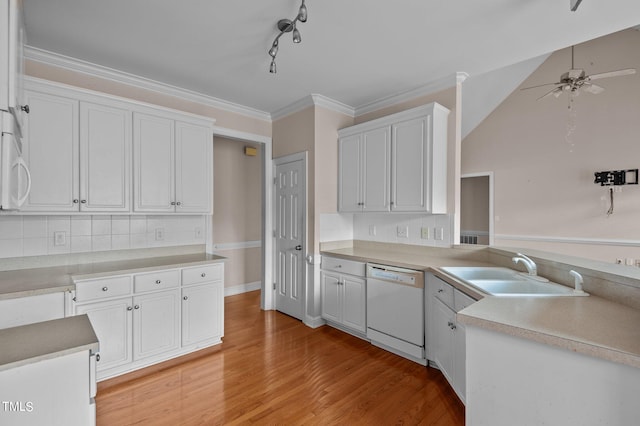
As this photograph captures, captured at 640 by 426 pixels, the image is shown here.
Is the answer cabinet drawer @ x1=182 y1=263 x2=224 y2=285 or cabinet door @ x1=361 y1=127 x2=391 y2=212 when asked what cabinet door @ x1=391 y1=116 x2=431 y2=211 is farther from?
cabinet drawer @ x1=182 y1=263 x2=224 y2=285

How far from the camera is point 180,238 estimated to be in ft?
10.4

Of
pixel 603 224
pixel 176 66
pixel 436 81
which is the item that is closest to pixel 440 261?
pixel 436 81

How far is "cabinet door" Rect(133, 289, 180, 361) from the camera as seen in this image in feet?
7.97

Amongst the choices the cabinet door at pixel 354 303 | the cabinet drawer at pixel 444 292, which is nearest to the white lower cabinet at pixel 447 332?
the cabinet drawer at pixel 444 292

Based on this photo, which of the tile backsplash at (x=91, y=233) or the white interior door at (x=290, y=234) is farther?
the white interior door at (x=290, y=234)

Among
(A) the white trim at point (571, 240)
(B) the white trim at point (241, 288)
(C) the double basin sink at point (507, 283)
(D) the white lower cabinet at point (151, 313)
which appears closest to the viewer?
(C) the double basin sink at point (507, 283)

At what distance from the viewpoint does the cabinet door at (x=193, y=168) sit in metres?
2.89

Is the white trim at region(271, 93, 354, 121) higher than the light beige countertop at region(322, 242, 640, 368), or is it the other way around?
the white trim at region(271, 93, 354, 121)

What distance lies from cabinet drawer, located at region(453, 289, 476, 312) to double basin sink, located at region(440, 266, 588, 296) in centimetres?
9

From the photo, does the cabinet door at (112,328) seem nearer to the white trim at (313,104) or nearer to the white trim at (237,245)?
the white trim at (237,245)

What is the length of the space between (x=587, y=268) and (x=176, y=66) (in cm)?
342

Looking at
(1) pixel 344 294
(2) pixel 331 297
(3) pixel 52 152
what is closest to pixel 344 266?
(1) pixel 344 294

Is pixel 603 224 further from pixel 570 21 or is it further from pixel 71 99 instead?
pixel 71 99

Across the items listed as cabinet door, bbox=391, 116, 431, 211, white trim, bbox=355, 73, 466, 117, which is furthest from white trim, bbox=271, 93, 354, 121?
cabinet door, bbox=391, 116, 431, 211
